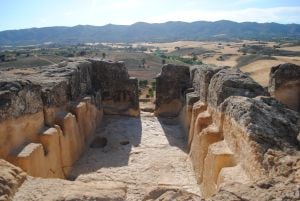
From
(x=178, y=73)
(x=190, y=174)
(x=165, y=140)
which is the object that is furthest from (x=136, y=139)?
(x=178, y=73)

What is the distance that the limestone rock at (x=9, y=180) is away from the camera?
4.57 metres

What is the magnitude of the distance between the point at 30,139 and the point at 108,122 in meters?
4.86

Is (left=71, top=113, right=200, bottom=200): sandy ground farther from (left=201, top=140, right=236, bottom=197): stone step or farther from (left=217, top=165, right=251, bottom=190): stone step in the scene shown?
(left=217, top=165, right=251, bottom=190): stone step

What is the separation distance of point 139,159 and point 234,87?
2.94 m

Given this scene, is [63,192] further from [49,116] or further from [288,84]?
[288,84]

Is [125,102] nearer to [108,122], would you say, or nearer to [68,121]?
[108,122]

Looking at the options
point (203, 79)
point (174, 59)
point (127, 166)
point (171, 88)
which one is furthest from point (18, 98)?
point (174, 59)

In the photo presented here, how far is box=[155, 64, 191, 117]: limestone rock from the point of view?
525 inches

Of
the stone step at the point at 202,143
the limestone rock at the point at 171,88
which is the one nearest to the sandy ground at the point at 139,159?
the stone step at the point at 202,143

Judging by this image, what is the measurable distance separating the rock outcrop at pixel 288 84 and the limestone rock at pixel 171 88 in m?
3.96

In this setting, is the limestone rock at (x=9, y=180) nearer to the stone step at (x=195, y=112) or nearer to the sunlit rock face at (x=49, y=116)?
the sunlit rock face at (x=49, y=116)

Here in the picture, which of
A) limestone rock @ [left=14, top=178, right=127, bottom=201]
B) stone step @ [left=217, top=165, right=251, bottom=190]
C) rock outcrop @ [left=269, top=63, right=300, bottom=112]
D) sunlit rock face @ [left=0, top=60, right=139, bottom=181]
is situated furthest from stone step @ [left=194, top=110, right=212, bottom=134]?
limestone rock @ [left=14, top=178, right=127, bottom=201]

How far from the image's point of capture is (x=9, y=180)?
15.9 ft

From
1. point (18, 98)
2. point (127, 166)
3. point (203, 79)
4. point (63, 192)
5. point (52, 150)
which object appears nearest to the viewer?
point (63, 192)
